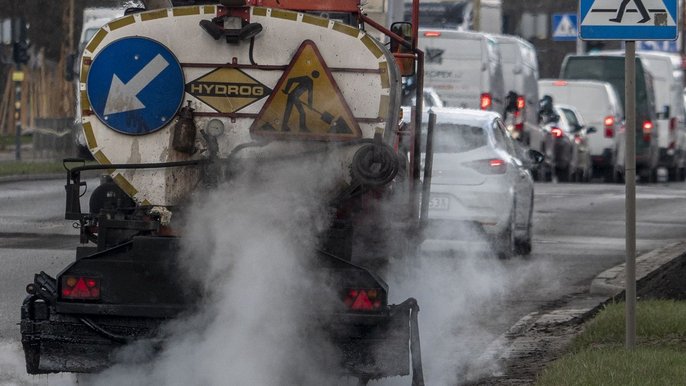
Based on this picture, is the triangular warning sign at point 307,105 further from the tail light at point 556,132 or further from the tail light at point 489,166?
the tail light at point 556,132

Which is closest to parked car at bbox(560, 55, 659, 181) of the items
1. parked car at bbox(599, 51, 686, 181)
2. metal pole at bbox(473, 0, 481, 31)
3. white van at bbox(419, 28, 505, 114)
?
parked car at bbox(599, 51, 686, 181)

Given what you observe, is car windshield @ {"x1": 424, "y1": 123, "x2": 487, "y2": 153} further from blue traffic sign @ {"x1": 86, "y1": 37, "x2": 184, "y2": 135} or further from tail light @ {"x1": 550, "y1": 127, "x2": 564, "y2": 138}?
tail light @ {"x1": 550, "y1": 127, "x2": 564, "y2": 138}

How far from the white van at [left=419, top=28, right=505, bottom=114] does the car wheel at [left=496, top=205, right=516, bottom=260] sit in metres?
17.3

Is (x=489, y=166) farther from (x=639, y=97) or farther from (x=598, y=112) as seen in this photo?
(x=639, y=97)

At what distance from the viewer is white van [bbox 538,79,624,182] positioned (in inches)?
1553

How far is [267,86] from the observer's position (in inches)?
316

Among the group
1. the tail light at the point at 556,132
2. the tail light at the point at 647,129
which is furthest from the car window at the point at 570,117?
the tail light at the point at 647,129

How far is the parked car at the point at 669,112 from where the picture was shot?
42.8 m

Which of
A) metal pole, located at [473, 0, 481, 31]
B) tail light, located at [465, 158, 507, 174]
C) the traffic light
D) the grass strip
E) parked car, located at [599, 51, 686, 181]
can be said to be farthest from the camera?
metal pole, located at [473, 0, 481, 31]

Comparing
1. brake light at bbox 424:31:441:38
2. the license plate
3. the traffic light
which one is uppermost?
brake light at bbox 424:31:441:38

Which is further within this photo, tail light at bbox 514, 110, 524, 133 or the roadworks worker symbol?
tail light at bbox 514, 110, 524, 133

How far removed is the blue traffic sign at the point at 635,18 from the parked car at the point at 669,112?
108 feet

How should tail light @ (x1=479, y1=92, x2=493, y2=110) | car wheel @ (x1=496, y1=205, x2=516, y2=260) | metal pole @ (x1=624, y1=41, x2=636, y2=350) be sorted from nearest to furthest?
metal pole @ (x1=624, y1=41, x2=636, y2=350)
car wheel @ (x1=496, y1=205, x2=516, y2=260)
tail light @ (x1=479, y1=92, x2=493, y2=110)

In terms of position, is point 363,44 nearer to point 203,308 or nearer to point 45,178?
point 203,308
